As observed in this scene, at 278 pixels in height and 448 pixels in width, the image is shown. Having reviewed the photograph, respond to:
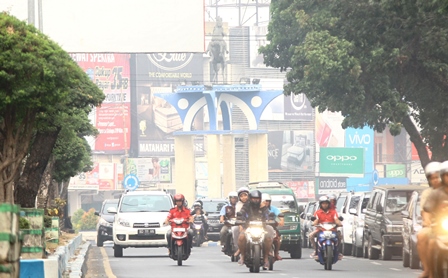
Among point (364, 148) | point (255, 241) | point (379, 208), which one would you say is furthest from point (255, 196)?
point (364, 148)

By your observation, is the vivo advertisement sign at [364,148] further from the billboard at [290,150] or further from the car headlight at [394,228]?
the car headlight at [394,228]

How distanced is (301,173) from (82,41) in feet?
273

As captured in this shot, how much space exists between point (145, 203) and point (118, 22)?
12.6 metres

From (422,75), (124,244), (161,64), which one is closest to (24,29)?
(124,244)

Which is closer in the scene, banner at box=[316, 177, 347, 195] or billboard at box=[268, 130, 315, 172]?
billboard at box=[268, 130, 315, 172]

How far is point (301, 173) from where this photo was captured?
12675 cm

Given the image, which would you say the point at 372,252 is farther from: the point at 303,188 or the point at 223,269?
the point at 303,188

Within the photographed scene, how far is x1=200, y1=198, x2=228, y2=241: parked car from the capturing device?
2031 inches

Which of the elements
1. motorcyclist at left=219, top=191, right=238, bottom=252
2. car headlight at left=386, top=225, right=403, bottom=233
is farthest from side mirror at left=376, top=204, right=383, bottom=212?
motorcyclist at left=219, top=191, right=238, bottom=252

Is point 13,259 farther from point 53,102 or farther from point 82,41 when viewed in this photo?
point 82,41

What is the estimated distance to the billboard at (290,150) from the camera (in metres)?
125

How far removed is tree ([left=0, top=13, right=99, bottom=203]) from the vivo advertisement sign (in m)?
88.2

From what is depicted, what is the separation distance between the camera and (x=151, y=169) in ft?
402

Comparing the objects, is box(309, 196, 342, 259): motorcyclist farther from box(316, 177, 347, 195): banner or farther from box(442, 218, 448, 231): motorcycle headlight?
box(316, 177, 347, 195): banner
